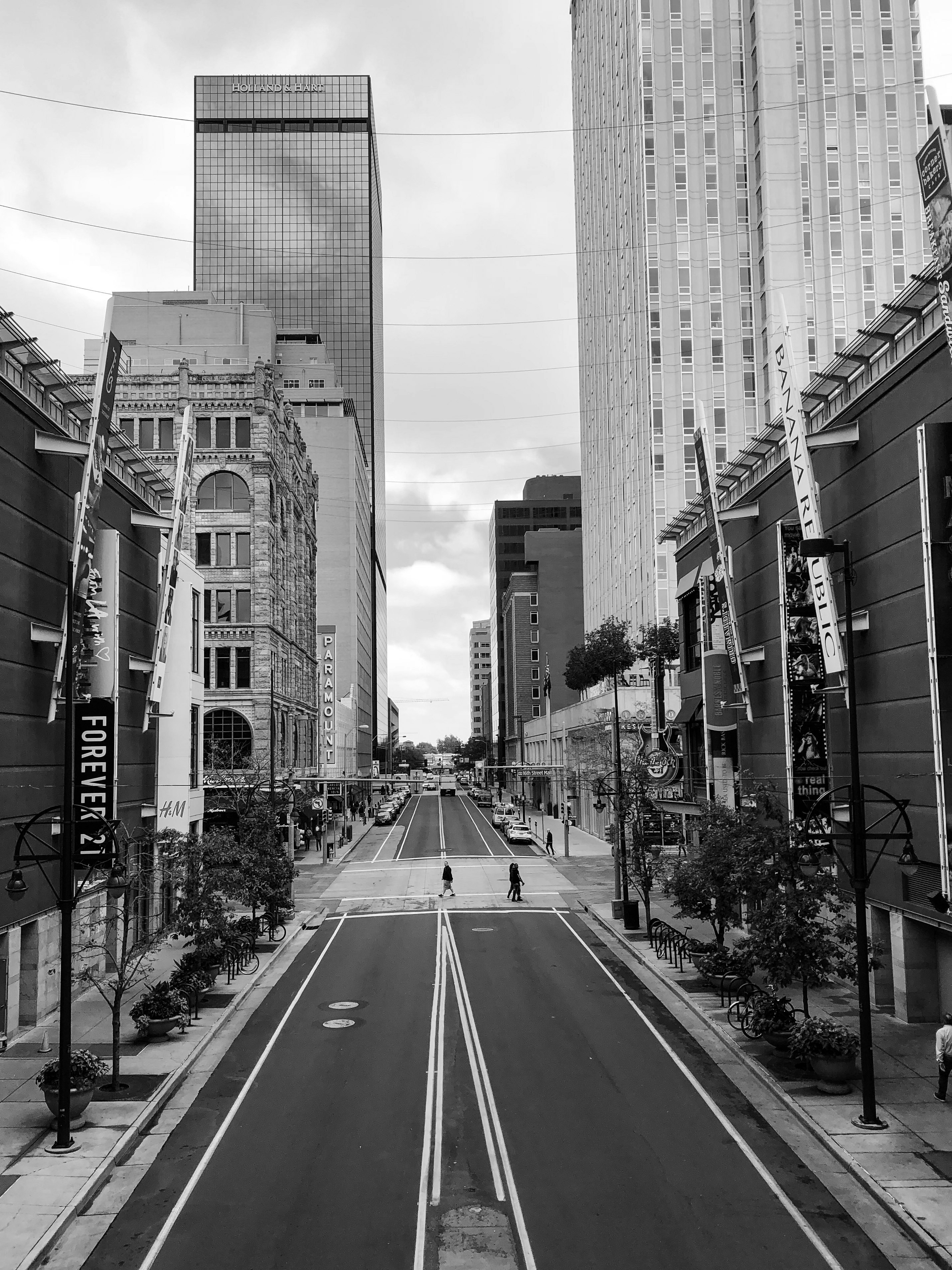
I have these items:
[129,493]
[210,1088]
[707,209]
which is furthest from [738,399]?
[210,1088]

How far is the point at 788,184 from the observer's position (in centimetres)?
8444

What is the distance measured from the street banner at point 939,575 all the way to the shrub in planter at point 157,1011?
15922mm

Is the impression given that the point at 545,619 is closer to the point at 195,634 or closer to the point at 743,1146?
the point at 195,634

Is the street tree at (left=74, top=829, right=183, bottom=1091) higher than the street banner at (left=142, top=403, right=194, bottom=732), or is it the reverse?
the street banner at (left=142, top=403, right=194, bottom=732)

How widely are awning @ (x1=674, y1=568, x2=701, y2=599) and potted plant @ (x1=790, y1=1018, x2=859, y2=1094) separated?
81.1 feet

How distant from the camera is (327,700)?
83375 mm

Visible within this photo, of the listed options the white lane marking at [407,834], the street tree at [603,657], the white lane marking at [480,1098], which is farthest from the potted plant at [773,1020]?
the white lane marking at [407,834]

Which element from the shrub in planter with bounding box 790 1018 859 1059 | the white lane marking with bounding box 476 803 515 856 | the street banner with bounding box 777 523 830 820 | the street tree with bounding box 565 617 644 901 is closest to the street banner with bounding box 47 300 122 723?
the shrub in planter with bounding box 790 1018 859 1059

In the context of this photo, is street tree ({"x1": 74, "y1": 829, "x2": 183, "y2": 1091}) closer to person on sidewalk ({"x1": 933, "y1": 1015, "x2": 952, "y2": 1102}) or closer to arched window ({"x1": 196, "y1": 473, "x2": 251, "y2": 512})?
person on sidewalk ({"x1": 933, "y1": 1015, "x2": 952, "y2": 1102})

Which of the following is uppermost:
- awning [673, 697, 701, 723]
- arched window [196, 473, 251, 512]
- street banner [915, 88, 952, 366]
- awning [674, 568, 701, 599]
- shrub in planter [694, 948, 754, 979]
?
arched window [196, 473, 251, 512]

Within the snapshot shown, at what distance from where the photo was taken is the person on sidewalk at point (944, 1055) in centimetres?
1689

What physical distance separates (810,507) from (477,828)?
65.0 metres

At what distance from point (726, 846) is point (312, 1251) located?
1455 cm

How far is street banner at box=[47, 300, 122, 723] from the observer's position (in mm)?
24750
